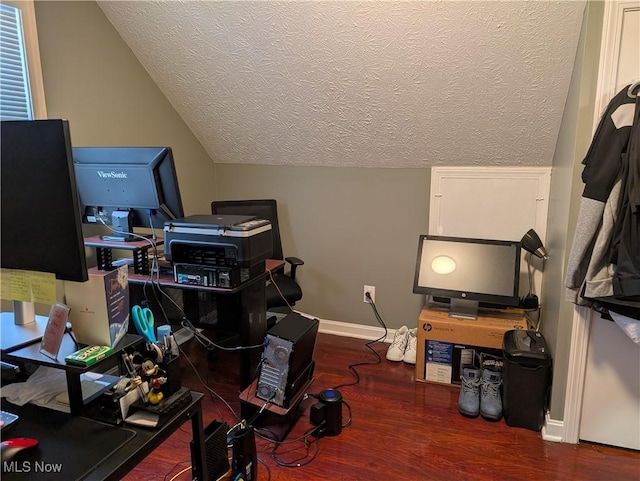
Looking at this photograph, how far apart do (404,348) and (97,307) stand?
7.39 feet

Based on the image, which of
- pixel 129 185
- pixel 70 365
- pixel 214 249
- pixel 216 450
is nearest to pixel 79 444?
pixel 70 365

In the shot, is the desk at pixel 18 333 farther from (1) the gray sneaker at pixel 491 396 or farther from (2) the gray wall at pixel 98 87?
(1) the gray sneaker at pixel 491 396

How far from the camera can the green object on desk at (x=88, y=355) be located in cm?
101

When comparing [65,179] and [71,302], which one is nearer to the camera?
[65,179]

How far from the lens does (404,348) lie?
2953mm

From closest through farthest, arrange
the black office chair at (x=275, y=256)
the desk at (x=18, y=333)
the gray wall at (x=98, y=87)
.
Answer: the desk at (x=18, y=333)
the gray wall at (x=98, y=87)
the black office chair at (x=275, y=256)

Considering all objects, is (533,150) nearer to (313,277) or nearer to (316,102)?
(316,102)

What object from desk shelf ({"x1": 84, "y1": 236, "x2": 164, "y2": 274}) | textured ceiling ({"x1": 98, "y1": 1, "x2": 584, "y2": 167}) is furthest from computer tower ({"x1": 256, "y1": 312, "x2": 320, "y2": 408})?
textured ceiling ({"x1": 98, "y1": 1, "x2": 584, "y2": 167})

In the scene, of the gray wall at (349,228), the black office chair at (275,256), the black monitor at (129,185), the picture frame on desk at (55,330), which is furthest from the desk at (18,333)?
the gray wall at (349,228)

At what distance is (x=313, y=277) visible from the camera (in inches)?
135

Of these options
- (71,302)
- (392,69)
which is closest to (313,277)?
(392,69)

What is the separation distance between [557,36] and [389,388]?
80.1 inches

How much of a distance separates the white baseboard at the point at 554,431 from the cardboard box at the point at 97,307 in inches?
78.8

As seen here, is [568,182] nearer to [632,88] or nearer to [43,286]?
[632,88]
